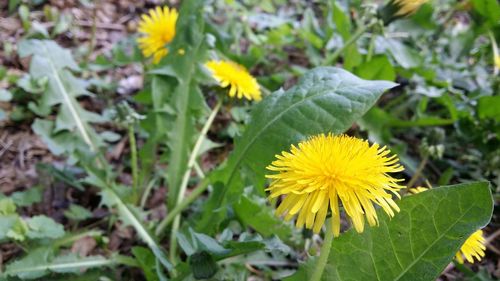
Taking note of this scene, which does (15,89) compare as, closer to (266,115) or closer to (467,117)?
(266,115)

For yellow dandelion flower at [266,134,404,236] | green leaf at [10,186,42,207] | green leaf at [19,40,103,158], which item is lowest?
green leaf at [10,186,42,207]

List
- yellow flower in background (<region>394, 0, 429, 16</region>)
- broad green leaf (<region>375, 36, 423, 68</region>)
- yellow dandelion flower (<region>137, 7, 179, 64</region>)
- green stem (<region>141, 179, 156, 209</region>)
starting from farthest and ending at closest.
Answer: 1. broad green leaf (<region>375, 36, 423, 68</region>)
2. yellow dandelion flower (<region>137, 7, 179, 64</region>)
3. green stem (<region>141, 179, 156, 209</region>)
4. yellow flower in background (<region>394, 0, 429, 16</region>)

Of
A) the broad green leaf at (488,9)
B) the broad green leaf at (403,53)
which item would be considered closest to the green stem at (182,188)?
the broad green leaf at (403,53)

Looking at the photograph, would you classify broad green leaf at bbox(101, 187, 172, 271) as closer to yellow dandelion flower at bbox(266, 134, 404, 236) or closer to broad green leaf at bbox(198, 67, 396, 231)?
broad green leaf at bbox(198, 67, 396, 231)

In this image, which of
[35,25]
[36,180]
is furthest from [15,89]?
[36,180]

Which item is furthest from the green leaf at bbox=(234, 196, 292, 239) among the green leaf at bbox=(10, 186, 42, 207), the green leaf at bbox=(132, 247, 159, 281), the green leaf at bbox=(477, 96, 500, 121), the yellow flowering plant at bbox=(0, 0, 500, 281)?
the green leaf at bbox=(477, 96, 500, 121)

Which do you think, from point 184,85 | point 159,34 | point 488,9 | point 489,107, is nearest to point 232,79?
point 184,85

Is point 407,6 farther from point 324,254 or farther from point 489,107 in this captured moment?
point 324,254

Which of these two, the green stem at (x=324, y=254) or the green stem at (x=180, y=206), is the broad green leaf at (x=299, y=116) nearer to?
the green stem at (x=180, y=206)
